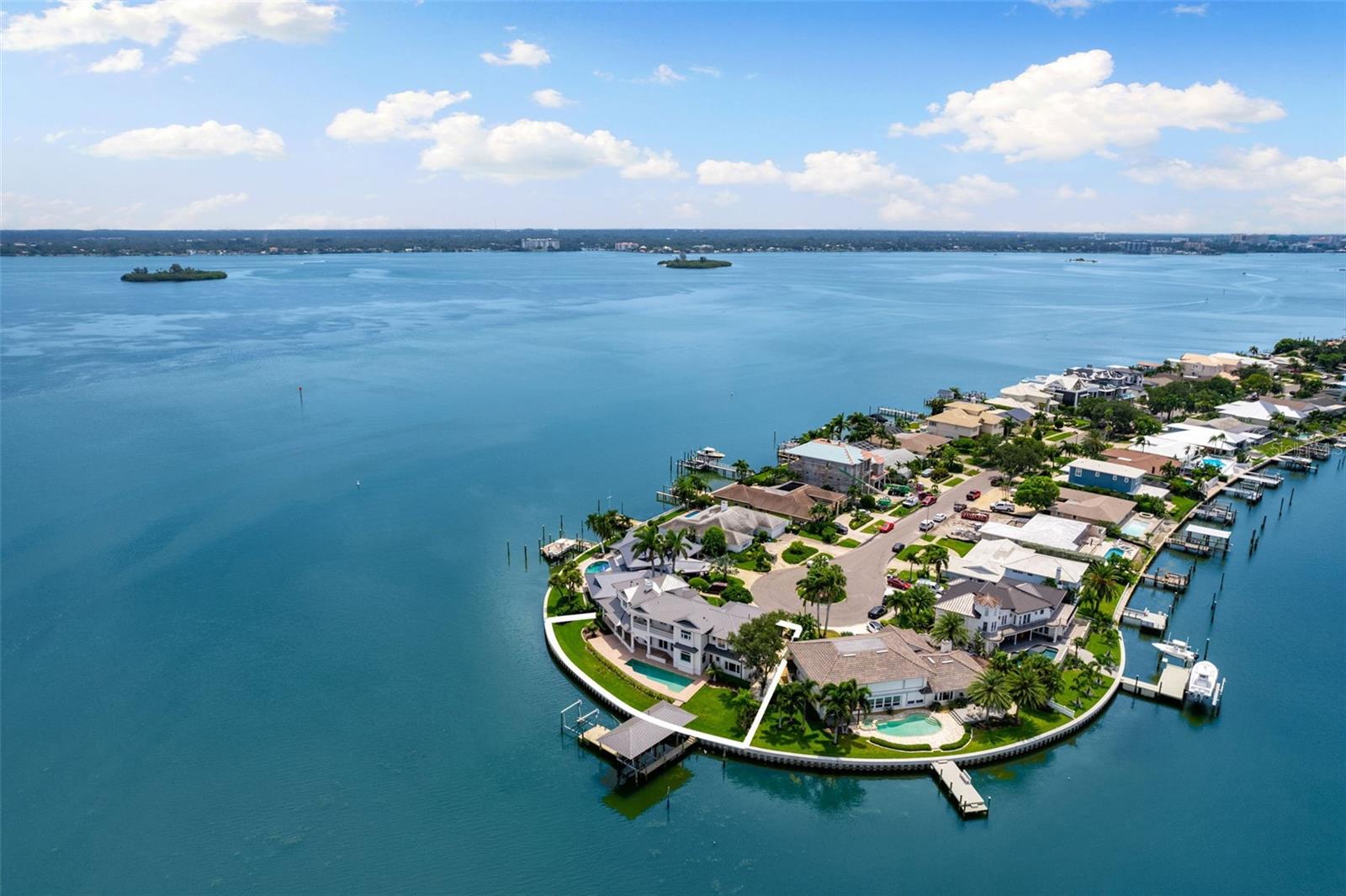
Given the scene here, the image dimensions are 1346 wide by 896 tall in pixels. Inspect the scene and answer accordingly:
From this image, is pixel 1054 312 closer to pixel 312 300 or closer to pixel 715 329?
pixel 715 329

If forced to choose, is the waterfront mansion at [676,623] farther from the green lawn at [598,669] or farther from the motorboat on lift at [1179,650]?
the motorboat on lift at [1179,650]

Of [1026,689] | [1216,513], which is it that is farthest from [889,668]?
[1216,513]

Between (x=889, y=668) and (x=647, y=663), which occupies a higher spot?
(x=889, y=668)

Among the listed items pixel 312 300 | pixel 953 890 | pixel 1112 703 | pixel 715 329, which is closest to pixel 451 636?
pixel 953 890

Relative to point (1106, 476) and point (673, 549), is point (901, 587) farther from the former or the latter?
point (1106, 476)

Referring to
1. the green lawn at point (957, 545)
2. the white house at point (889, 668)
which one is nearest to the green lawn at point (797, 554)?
the green lawn at point (957, 545)

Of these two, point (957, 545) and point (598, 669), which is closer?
point (598, 669)

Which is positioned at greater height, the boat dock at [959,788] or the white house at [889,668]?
the white house at [889,668]
